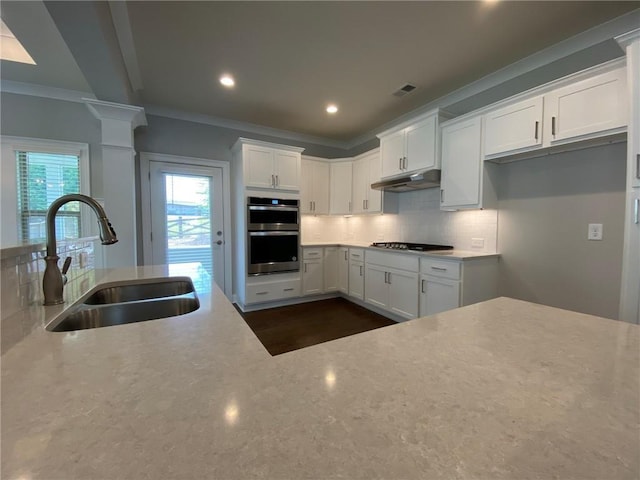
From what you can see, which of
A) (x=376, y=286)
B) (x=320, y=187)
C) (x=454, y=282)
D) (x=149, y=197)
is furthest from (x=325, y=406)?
(x=320, y=187)

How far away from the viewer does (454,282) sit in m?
2.59

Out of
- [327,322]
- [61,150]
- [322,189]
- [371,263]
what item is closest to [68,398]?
[327,322]

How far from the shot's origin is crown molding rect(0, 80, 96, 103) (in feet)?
9.44

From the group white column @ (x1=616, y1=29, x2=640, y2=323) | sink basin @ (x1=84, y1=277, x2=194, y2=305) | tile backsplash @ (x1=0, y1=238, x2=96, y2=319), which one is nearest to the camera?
tile backsplash @ (x1=0, y1=238, x2=96, y2=319)

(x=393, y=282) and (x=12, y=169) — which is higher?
(x=12, y=169)

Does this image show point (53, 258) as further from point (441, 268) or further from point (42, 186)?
point (42, 186)

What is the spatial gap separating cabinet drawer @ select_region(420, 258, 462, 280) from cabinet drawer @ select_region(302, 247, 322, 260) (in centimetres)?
167

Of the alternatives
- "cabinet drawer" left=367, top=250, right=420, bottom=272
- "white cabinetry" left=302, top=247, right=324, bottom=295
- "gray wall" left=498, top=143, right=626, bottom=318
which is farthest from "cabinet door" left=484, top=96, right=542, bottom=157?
"white cabinetry" left=302, top=247, right=324, bottom=295

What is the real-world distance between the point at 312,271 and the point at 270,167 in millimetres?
1627

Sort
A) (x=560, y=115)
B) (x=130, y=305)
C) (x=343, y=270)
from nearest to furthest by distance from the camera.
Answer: (x=130, y=305) → (x=560, y=115) → (x=343, y=270)

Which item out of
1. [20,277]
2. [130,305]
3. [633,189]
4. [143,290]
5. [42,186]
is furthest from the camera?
[42,186]

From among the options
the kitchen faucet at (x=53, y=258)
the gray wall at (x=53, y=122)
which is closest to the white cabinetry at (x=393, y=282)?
the kitchen faucet at (x=53, y=258)

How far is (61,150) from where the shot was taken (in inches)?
121

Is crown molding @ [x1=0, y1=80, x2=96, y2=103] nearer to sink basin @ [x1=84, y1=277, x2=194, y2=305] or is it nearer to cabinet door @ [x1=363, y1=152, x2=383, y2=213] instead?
sink basin @ [x1=84, y1=277, x2=194, y2=305]
